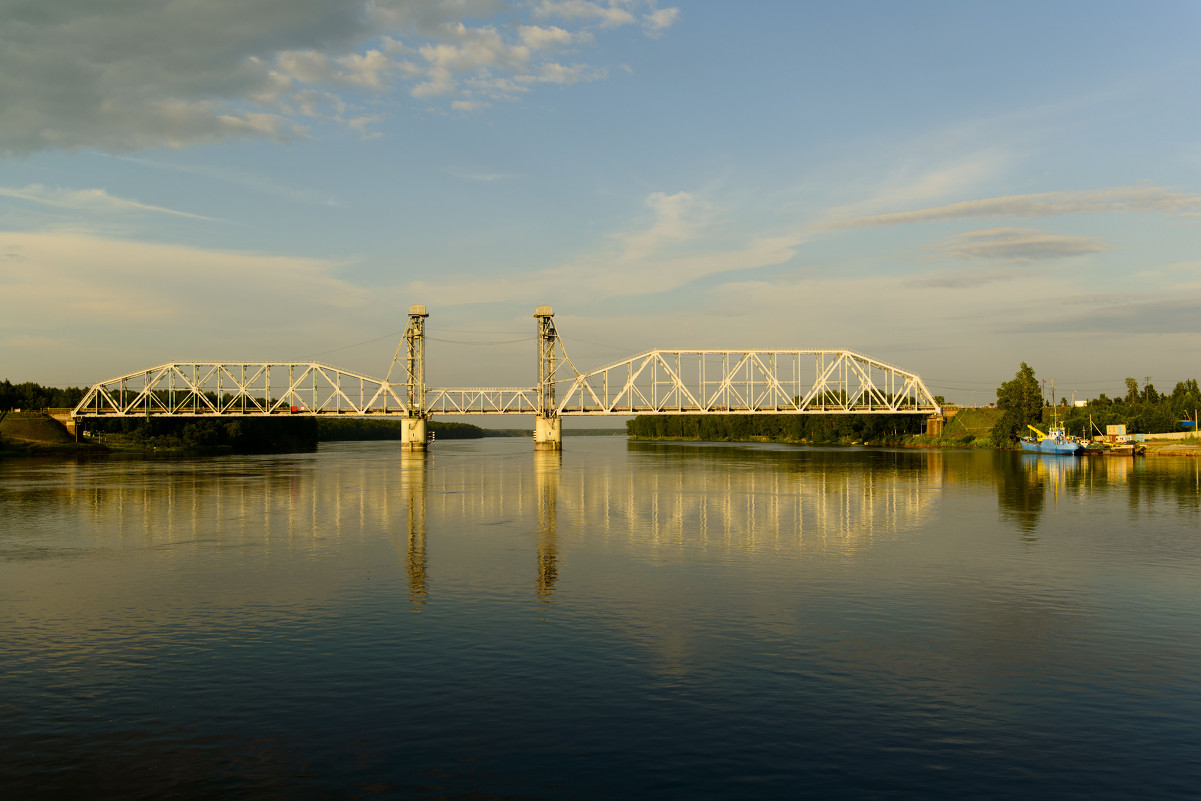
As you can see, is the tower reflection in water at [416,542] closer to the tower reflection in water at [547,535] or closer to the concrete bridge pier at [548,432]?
the tower reflection in water at [547,535]

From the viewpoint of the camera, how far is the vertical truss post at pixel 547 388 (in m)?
169

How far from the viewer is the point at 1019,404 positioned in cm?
15550

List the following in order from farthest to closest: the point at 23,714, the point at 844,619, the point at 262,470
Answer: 1. the point at 262,470
2. the point at 844,619
3. the point at 23,714

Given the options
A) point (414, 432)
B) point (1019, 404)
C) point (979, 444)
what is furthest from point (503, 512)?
point (979, 444)

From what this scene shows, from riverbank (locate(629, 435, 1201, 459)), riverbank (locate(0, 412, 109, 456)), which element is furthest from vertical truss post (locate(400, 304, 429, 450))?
riverbank (locate(629, 435, 1201, 459))

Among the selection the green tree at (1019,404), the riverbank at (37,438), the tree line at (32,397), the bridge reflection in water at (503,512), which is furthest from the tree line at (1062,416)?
the tree line at (32,397)

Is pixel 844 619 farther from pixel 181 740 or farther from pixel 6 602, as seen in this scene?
pixel 6 602

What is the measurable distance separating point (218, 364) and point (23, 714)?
582ft

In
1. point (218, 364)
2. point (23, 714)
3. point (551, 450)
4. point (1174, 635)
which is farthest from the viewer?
point (218, 364)

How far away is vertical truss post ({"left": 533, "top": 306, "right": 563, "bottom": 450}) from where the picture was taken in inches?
6654

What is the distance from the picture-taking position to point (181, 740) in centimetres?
1465

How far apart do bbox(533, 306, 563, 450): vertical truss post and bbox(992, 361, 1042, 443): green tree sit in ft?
278

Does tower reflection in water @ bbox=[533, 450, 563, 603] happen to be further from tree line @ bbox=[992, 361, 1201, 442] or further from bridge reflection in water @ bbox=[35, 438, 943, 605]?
tree line @ bbox=[992, 361, 1201, 442]

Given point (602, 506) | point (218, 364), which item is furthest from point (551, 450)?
point (602, 506)
